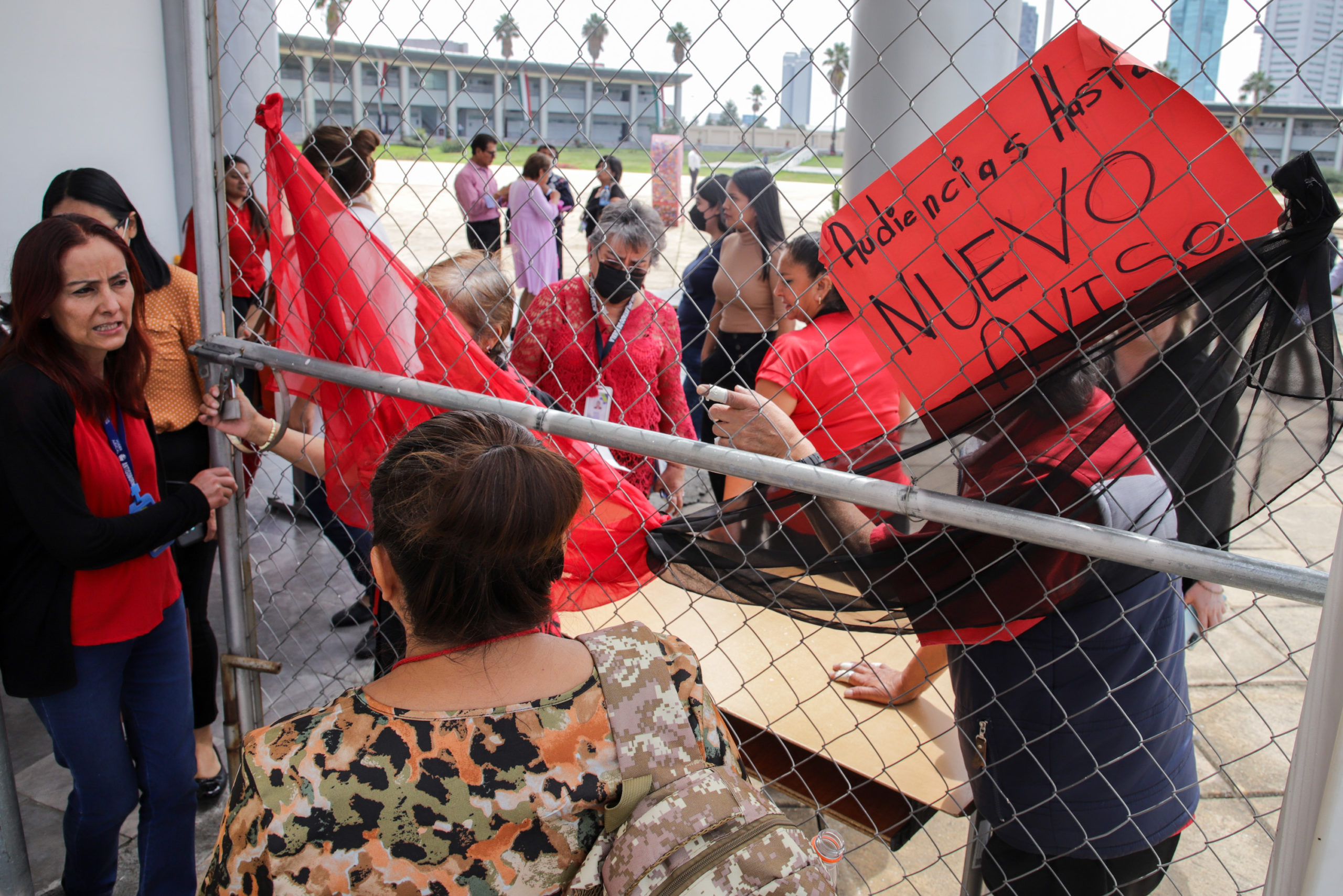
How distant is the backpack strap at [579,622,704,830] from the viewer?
40.1 inches

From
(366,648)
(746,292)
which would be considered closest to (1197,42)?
(746,292)

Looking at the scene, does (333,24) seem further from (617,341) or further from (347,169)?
(347,169)

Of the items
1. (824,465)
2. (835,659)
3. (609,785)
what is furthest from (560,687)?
(835,659)

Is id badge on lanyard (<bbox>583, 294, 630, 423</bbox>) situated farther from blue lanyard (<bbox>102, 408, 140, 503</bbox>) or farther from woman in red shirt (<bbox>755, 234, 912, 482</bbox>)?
blue lanyard (<bbox>102, 408, 140, 503</bbox>)

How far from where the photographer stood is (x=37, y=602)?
1.93 metres

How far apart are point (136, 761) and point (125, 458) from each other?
778mm

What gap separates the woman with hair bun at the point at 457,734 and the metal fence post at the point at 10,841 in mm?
1441

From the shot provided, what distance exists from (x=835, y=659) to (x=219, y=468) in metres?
1.65

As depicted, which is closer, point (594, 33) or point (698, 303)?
point (594, 33)

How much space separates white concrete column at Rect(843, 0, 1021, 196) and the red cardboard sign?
1955mm

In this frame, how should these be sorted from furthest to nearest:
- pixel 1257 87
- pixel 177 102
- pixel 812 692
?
pixel 177 102, pixel 812 692, pixel 1257 87

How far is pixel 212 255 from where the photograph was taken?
7.31 feet

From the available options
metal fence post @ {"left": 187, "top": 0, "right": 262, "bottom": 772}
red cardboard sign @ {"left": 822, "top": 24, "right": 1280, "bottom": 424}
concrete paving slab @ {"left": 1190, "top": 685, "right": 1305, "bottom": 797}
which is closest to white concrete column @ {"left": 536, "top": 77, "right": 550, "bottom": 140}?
red cardboard sign @ {"left": 822, "top": 24, "right": 1280, "bottom": 424}

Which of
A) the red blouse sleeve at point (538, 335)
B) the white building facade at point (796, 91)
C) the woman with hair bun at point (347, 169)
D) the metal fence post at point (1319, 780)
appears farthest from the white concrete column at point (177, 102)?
the metal fence post at point (1319, 780)
